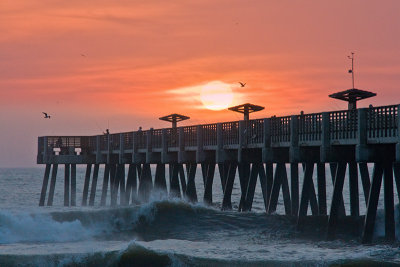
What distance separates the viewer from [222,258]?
28125mm

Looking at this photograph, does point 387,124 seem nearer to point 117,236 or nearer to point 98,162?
point 117,236

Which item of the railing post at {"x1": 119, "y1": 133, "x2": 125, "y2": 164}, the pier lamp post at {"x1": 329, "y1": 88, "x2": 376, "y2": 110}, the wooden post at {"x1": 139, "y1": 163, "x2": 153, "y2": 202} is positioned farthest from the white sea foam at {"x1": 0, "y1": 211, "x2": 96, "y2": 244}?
the pier lamp post at {"x1": 329, "y1": 88, "x2": 376, "y2": 110}

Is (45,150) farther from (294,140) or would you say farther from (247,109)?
(294,140)

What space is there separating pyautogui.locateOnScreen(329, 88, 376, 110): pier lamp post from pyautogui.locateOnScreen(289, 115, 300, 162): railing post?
282 cm

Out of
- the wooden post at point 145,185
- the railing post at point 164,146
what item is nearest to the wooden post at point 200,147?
the railing post at point 164,146

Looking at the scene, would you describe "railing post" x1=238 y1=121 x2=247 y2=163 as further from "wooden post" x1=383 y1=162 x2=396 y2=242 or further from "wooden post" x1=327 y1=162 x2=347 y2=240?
"wooden post" x1=383 y1=162 x2=396 y2=242

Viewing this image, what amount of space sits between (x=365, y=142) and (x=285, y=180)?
12.0 meters

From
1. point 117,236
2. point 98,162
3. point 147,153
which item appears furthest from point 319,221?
point 98,162

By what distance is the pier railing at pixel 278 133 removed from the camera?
27.9 meters

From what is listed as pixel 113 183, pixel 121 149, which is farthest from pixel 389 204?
pixel 113 183

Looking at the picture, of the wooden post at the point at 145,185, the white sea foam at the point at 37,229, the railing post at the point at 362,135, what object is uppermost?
the railing post at the point at 362,135

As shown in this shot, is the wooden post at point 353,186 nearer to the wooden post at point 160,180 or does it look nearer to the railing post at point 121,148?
the wooden post at point 160,180

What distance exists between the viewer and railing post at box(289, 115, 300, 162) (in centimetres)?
3241

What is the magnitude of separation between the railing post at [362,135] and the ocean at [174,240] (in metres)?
3.13
